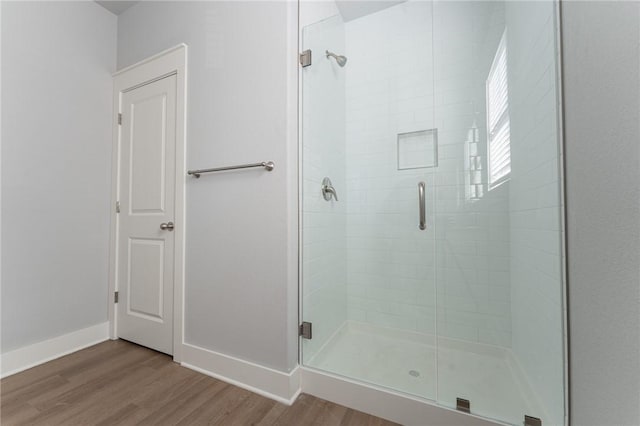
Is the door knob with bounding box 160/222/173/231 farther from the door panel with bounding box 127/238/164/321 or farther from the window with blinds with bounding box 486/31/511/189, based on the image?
the window with blinds with bounding box 486/31/511/189

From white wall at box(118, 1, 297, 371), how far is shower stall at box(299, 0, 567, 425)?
152mm

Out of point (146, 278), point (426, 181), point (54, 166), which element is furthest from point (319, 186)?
point (54, 166)

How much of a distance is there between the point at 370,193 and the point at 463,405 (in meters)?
1.33

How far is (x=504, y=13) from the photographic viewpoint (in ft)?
4.63

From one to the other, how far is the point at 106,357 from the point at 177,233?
0.95 meters

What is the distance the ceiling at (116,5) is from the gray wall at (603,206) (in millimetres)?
2790

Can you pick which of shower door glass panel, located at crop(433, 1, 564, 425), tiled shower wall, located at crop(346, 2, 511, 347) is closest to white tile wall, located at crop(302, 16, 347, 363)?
tiled shower wall, located at crop(346, 2, 511, 347)

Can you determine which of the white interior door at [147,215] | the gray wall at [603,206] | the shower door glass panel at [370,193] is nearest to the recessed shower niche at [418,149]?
the shower door glass panel at [370,193]

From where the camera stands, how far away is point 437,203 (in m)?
1.50

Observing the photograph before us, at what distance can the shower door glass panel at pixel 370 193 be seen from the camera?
1556 millimetres

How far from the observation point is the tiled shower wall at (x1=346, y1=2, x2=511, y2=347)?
4.78 ft

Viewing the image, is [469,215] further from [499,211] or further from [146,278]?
[146,278]

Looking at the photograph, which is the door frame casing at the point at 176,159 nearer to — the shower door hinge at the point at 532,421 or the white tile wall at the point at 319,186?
the white tile wall at the point at 319,186

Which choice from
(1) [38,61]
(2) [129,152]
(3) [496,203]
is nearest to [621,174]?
(3) [496,203]
